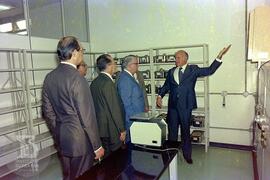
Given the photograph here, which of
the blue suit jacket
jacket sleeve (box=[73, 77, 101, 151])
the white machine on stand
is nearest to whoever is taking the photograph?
jacket sleeve (box=[73, 77, 101, 151])

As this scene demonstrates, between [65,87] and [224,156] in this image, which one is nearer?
[65,87]

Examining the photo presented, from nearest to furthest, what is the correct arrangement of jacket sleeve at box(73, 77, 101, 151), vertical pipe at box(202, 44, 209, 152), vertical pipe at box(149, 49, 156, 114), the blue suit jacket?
jacket sleeve at box(73, 77, 101, 151)
the blue suit jacket
vertical pipe at box(202, 44, 209, 152)
vertical pipe at box(149, 49, 156, 114)

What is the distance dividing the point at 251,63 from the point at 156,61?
1.35 meters

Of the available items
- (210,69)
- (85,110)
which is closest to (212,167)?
(210,69)

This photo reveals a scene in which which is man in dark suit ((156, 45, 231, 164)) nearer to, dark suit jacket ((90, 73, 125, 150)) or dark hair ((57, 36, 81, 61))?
dark suit jacket ((90, 73, 125, 150))

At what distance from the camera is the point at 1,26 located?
3.09 meters

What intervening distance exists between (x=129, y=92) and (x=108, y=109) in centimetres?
38

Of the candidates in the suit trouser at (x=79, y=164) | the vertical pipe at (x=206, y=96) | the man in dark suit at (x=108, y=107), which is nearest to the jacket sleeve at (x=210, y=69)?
the vertical pipe at (x=206, y=96)

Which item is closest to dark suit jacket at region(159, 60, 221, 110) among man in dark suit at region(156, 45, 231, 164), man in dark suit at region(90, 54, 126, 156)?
man in dark suit at region(156, 45, 231, 164)

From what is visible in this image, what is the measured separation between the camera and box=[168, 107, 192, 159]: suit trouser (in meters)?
3.05

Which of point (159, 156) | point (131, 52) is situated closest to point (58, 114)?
point (159, 156)

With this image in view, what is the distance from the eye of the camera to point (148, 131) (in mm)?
1909

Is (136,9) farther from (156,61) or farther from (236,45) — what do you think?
(236,45)

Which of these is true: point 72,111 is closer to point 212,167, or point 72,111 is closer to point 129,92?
point 129,92
